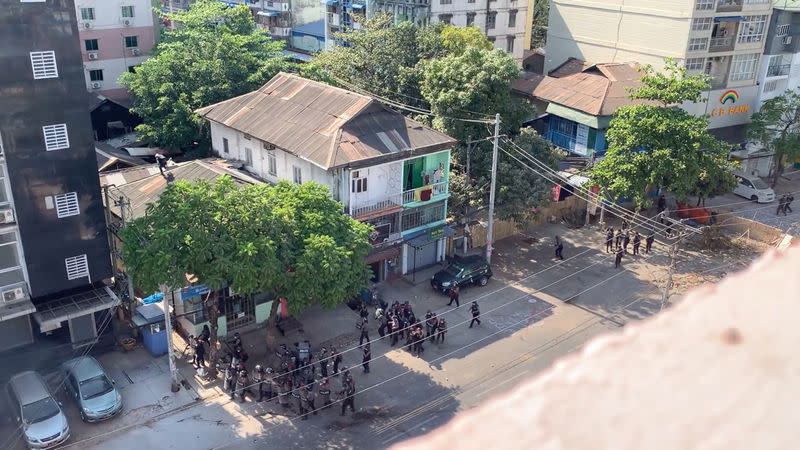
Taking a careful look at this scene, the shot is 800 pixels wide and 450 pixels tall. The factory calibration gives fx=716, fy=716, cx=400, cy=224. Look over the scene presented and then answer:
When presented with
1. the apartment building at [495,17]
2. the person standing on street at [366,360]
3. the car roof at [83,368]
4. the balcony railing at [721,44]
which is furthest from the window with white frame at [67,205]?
the balcony railing at [721,44]

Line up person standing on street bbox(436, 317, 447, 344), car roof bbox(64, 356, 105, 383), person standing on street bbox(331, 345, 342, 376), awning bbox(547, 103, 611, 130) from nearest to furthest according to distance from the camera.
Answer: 1. car roof bbox(64, 356, 105, 383)
2. person standing on street bbox(331, 345, 342, 376)
3. person standing on street bbox(436, 317, 447, 344)
4. awning bbox(547, 103, 611, 130)

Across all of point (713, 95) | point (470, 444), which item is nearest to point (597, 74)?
point (713, 95)

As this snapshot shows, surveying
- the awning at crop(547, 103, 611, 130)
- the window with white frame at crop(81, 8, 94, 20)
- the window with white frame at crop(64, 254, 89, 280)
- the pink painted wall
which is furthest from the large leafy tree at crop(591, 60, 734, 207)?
the window with white frame at crop(81, 8, 94, 20)

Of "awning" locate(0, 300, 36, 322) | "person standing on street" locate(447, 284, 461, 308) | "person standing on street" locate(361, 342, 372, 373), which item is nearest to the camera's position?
"awning" locate(0, 300, 36, 322)

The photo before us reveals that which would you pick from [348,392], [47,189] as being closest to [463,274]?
[348,392]

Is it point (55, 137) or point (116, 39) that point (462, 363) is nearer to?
point (55, 137)

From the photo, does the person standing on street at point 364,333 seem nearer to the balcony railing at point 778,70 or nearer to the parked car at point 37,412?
the parked car at point 37,412

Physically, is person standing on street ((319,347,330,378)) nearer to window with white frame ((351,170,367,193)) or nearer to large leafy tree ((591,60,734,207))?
window with white frame ((351,170,367,193))
